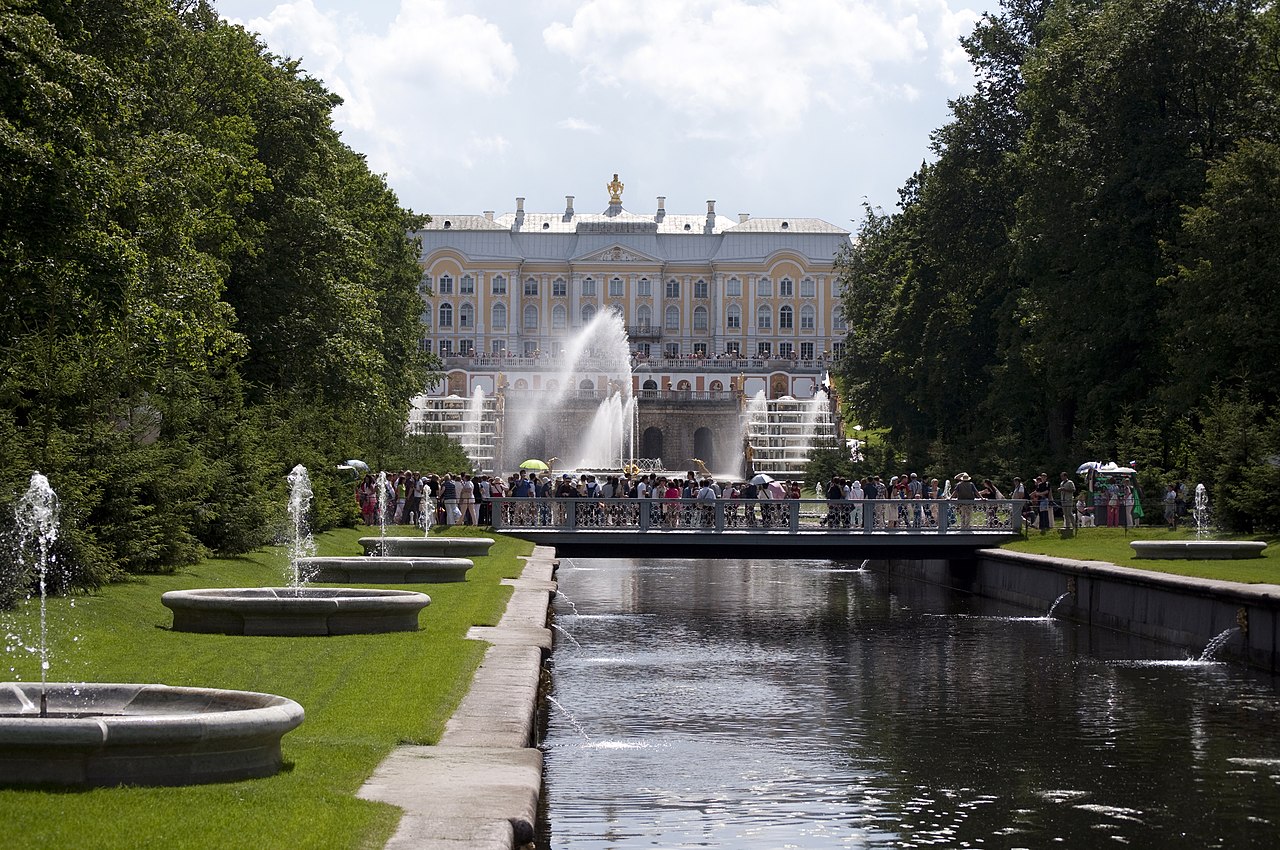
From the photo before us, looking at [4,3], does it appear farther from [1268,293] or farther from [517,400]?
[517,400]

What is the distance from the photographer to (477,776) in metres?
10.0

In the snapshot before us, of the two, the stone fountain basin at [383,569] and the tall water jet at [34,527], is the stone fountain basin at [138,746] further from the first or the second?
the stone fountain basin at [383,569]

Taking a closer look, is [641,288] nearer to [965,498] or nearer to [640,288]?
[640,288]

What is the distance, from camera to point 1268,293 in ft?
117

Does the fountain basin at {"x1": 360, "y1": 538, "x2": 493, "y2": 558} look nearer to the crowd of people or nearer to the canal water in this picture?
the canal water

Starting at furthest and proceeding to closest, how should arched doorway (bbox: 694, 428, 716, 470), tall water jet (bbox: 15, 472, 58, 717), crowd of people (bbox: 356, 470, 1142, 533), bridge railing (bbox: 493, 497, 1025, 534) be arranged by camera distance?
1. arched doorway (bbox: 694, 428, 716, 470)
2. crowd of people (bbox: 356, 470, 1142, 533)
3. bridge railing (bbox: 493, 497, 1025, 534)
4. tall water jet (bbox: 15, 472, 58, 717)

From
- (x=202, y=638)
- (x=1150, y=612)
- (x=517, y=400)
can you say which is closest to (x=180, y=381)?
(x=202, y=638)

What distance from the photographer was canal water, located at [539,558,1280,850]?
11984 millimetres

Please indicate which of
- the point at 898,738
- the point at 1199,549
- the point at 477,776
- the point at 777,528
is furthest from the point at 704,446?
the point at 477,776

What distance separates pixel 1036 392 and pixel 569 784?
124 feet

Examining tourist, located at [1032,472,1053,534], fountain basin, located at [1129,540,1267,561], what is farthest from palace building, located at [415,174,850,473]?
fountain basin, located at [1129,540,1267,561]

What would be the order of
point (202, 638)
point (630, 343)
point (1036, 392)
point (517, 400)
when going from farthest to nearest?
point (630, 343), point (517, 400), point (1036, 392), point (202, 638)

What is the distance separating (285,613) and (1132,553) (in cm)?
1917

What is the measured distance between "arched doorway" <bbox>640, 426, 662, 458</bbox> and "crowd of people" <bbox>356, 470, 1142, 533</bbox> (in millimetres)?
57641
